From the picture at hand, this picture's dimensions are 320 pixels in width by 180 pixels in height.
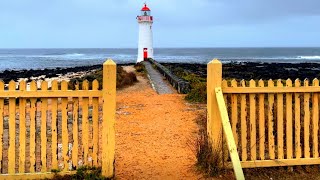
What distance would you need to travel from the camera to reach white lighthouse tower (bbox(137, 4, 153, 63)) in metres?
42.0

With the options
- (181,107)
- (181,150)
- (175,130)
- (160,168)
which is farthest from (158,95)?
(160,168)

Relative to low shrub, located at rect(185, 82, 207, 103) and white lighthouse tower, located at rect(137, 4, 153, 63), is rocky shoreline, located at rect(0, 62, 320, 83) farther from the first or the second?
low shrub, located at rect(185, 82, 207, 103)

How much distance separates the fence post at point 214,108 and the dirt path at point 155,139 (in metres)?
0.47

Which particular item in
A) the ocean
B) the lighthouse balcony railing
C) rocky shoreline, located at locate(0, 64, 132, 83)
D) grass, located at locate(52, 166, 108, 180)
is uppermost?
the lighthouse balcony railing

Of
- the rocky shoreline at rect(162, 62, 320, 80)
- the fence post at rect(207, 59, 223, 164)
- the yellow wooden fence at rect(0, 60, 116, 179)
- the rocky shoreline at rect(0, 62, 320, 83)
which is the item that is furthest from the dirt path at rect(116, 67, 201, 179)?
the rocky shoreline at rect(162, 62, 320, 80)

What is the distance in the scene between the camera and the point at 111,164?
209 inches

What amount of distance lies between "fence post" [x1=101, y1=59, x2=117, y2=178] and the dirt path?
0.33 meters

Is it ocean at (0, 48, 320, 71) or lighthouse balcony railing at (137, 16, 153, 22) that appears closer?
lighthouse balcony railing at (137, 16, 153, 22)

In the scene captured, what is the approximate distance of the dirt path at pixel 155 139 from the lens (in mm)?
5762

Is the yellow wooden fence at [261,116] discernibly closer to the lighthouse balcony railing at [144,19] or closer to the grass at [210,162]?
the grass at [210,162]

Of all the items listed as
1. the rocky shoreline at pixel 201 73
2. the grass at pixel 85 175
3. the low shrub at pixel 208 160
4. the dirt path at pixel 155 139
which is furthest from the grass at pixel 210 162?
the rocky shoreline at pixel 201 73

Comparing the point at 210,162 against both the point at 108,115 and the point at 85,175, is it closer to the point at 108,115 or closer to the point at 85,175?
the point at 108,115

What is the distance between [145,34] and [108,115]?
123 ft

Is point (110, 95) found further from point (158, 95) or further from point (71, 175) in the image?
point (158, 95)
